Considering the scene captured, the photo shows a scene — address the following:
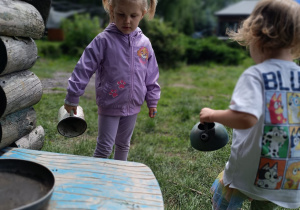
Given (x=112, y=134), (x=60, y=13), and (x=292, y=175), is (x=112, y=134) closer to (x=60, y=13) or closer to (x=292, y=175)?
(x=292, y=175)

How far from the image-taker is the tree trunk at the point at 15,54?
2.61 metres

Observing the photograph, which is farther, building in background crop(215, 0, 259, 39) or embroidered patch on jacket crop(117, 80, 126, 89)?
building in background crop(215, 0, 259, 39)

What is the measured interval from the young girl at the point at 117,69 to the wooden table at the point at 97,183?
56 centimetres

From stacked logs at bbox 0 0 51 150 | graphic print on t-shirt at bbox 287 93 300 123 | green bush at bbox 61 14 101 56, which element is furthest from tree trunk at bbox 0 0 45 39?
green bush at bbox 61 14 101 56

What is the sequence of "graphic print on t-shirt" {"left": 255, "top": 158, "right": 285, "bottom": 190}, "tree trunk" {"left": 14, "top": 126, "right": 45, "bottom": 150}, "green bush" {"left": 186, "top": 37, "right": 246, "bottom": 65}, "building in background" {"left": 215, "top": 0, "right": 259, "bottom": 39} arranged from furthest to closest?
1. "building in background" {"left": 215, "top": 0, "right": 259, "bottom": 39}
2. "green bush" {"left": 186, "top": 37, "right": 246, "bottom": 65}
3. "tree trunk" {"left": 14, "top": 126, "right": 45, "bottom": 150}
4. "graphic print on t-shirt" {"left": 255, "top": 158, "right": 285, "bottom": 190}

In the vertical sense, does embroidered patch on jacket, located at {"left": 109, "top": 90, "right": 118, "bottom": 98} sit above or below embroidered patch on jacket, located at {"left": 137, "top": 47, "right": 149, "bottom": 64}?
below

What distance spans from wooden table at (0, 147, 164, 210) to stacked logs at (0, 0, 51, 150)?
0.97 ft

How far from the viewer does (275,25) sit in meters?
2.01

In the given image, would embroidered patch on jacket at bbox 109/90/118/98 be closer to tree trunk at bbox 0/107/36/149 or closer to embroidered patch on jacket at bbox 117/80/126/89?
embroidered patch on jacket at bbox 117/80/126/89

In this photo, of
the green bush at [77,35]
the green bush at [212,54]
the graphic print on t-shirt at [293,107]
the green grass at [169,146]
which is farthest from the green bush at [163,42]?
the graphic print on t-shirt at [293,107]

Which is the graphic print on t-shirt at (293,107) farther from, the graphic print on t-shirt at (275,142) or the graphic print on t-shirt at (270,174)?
the graphic print on t-shirt at (270,174)

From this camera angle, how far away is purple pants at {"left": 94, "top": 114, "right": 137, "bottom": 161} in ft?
10.2

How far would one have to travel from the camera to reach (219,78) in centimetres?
A: 1111

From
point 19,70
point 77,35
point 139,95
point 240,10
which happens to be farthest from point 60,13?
point 139,95
